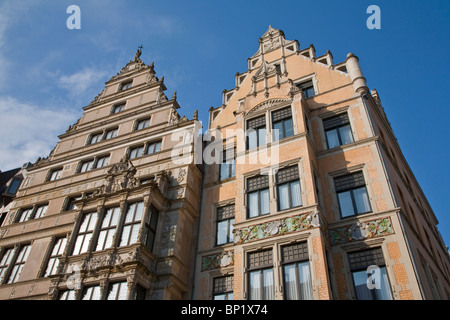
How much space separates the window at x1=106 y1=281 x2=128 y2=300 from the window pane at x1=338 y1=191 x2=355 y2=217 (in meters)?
10.2

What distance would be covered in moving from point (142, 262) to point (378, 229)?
10363mm

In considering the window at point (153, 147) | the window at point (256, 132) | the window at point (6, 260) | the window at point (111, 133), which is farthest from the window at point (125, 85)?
the window at point (6, 260)

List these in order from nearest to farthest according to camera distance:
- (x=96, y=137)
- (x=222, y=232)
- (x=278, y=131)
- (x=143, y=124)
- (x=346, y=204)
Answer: (x=346, y=204) → (x=222, y=232) → (x=278, y=131) → (x=143, y=124) → (x=96, y=137)

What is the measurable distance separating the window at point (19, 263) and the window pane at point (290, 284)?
16.0 meters

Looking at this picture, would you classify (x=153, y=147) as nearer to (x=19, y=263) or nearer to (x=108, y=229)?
(x=108, y=229)

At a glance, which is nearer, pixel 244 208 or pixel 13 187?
pixel 244 208

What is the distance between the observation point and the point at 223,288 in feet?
57.3

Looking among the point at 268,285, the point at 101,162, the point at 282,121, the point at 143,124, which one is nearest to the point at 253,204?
the point at 268,285

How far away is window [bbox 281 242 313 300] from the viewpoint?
46.7 ft

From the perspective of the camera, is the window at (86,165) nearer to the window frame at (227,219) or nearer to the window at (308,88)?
the window frame at (227,219)

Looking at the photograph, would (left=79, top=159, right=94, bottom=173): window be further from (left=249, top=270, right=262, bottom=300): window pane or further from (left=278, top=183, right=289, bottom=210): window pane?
(left=249, top=270, right=262, bottom=300): window pane

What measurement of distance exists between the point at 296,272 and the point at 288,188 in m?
4.17

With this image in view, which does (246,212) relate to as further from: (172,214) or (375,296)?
(375,296)

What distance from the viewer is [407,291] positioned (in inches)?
536
